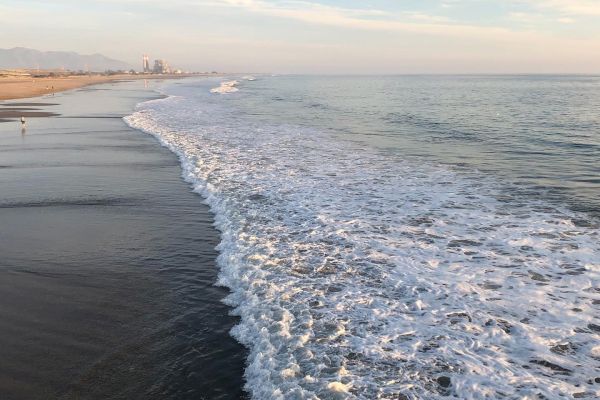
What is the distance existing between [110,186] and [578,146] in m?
19.3

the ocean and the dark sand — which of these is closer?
the dark sand

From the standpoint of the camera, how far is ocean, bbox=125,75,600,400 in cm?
496

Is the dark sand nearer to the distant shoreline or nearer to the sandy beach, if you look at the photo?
the distant shoreline

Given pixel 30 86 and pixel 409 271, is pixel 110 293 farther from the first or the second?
pixel 30 86

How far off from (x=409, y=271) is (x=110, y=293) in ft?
15.0

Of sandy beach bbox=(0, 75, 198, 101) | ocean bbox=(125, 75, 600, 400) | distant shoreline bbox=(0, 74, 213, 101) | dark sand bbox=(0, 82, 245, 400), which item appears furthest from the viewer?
sandy beach bbox=(0, 75, 198, 101)

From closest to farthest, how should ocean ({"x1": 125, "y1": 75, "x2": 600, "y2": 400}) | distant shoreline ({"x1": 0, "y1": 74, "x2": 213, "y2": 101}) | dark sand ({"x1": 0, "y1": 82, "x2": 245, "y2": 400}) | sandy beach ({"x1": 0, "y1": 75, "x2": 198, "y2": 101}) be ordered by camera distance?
dark sand ({"x1": 0, "y1": 82, "x2": 245, "y2": 400}) → ocean ({"x1": 125, "y1": 75, "x2": 600, "y2": 400}) → distant shoreline ({"x1": 0, "y1": 74, "x2": 213, "y2": 101}) → sandy beach ({"x1": 0, "y1": 75, "x2": 198, "y2": 101})

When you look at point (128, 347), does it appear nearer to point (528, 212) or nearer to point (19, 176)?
point (528, 212)

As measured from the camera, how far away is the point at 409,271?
750 cm

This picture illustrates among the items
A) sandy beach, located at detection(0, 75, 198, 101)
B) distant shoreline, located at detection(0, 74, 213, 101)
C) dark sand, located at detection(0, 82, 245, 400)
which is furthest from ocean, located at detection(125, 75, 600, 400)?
sandy beach, located at detection(0, 75, 198, 101)

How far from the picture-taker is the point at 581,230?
9.32m

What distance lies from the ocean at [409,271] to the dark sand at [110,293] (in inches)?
17.2

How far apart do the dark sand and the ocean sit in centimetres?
44

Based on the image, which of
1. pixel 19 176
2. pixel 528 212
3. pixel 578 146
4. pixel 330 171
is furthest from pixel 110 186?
pixel 578 146
